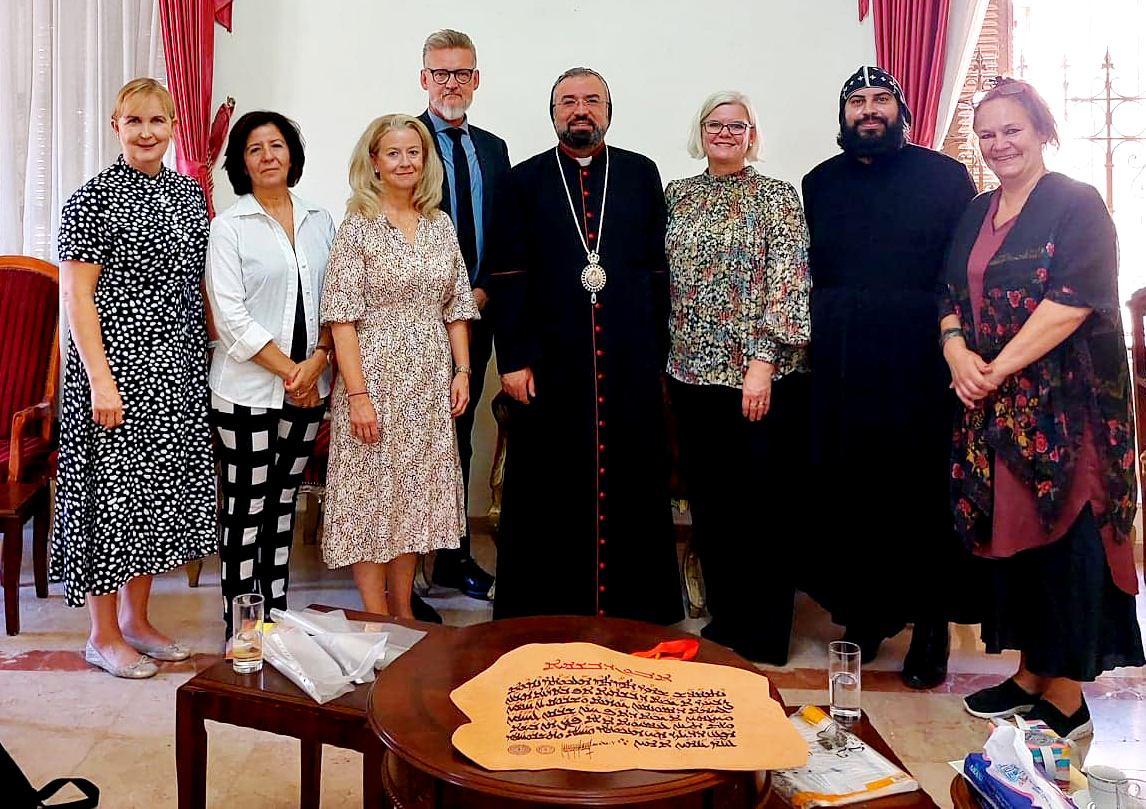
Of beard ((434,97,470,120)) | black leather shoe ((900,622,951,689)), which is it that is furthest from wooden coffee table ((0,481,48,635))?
black leather shoe ((900,622,951,689))

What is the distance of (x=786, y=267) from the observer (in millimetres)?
2797

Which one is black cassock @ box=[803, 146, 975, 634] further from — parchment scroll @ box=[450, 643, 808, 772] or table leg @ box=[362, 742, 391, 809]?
table leg @ box=[362, 742, 391, 809]

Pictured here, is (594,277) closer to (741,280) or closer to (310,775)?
(741,280)

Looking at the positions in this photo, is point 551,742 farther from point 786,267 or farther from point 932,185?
point 932,185

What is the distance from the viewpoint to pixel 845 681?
5.57ft

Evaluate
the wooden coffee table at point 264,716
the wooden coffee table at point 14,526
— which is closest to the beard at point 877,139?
the wooden coffee table at point 264,716

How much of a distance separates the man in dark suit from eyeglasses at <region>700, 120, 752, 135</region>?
715mm

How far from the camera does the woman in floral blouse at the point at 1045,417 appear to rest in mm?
2322

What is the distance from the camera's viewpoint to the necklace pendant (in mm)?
2879

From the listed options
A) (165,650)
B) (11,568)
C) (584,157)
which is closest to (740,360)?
(584,157)

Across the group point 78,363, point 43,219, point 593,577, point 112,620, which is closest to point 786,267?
point 593,577

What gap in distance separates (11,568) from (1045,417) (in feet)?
9.89

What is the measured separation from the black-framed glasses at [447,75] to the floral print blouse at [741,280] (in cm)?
88

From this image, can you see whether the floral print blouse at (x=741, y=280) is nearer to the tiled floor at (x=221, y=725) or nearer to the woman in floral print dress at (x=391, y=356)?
the woman in floral print dress at (x=391, y=356)
